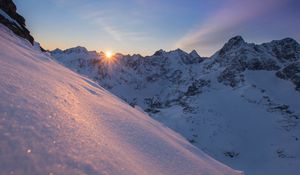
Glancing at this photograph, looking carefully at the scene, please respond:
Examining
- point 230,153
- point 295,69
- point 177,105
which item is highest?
point 295,69

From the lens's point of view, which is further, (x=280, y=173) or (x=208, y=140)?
(x=208, y=140)

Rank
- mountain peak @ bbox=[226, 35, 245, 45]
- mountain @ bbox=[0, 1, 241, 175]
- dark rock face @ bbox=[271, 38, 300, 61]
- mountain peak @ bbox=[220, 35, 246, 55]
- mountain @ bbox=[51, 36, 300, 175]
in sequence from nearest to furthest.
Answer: mountain @ bbox=[0, 1, 241, 175] < mountain @ bbox=[51, 36, 300, 175] < dark rock face @ bbox=[271, 38, 300, 61] < mountain peak @ bbox=[220, 35, 246, 55] < mountain peak @ bbox=[226, 35, 245, 45]

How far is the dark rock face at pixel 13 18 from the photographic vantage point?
2192 centimetres

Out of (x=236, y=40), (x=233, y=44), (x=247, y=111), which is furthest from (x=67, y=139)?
(x=236, y=40)

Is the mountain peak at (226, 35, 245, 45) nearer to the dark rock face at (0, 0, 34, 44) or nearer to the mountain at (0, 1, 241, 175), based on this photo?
the dark rock face at (0, 0, 34, 44)

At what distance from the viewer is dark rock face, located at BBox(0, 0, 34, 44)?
21.9m

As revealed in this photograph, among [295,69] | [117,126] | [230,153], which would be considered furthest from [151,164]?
[295,69]

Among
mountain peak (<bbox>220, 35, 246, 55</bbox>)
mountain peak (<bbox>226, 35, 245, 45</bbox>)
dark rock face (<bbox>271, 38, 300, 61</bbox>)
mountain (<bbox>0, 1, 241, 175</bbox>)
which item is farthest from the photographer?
mountain peak (<bbox>226, 35, 245, 45</bbox>)

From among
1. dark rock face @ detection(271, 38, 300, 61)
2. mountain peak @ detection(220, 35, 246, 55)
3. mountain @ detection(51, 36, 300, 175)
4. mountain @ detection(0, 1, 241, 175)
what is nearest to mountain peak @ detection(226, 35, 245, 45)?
mountain peak @ detection(220, 35, 246, 55)

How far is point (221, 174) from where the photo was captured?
9.04 m

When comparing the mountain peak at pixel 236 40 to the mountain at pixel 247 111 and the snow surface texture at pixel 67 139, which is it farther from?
the snow surface texture at pixel 67 139

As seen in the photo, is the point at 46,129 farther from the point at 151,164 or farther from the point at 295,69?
the point at 295,69

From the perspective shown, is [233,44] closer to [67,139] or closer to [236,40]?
[236,40]

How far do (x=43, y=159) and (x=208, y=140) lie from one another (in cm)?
8198
